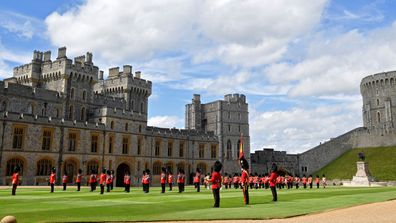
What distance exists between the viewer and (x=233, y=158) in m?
65.8

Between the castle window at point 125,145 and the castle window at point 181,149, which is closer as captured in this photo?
the castle window at point 125,145

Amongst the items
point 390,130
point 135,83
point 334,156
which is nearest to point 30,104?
point 135,83

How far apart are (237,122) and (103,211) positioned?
56.0 metres

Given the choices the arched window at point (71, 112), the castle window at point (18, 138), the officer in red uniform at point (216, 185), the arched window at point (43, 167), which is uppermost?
the arched window at point (71, 112)

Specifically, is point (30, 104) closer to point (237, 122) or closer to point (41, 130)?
point (41, 130)

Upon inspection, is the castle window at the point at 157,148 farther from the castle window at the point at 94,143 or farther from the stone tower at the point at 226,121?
the stone tower at the point at 226,121

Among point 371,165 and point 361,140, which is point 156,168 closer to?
point 371,165

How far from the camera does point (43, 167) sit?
40.1 metres

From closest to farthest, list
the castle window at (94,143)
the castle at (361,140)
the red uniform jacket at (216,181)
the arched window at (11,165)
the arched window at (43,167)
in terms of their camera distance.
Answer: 1. the red uniform jacket at (216,181)
2. the arched window at (11,165)
3. the arched window at (43,167)
4. the castle window at (94,143)
5. the castle at (361,140)

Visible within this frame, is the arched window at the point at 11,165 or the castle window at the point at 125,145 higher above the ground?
the castle window at the point at 125,145

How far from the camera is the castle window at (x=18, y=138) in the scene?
3794 centimetres

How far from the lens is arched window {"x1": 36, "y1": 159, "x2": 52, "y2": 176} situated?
39784 millimetres

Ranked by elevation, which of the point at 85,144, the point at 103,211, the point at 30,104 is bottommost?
the point at 103,211

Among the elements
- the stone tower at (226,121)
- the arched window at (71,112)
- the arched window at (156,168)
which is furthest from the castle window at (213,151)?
the arched window at (71,112)
